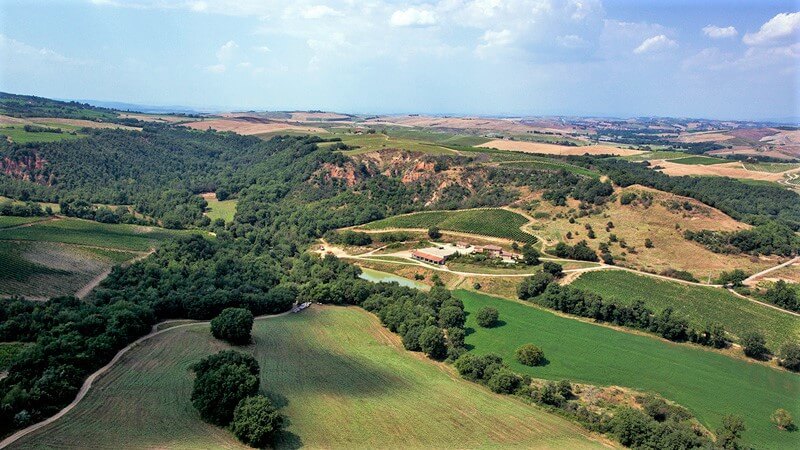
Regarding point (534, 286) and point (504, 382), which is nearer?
point (504, 382)

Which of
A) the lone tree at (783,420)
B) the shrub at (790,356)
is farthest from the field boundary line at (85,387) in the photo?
the shrub at (790,356)

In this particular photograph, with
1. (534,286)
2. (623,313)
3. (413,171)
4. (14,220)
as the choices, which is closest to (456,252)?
(534,286)

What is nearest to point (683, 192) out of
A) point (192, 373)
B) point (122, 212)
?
point (192, 373)

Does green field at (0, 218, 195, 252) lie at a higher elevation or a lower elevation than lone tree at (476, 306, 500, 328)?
higher

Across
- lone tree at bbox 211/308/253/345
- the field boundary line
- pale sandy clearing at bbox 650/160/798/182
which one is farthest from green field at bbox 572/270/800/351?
pale sandy clearing at bbox 650/160/798/182

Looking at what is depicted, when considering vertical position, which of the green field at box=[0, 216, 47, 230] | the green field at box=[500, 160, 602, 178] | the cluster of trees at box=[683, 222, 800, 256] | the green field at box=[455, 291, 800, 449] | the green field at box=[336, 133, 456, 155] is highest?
the green field at box=[336, 133, 456, 155]

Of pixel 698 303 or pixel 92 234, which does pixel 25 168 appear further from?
pixel 698 303

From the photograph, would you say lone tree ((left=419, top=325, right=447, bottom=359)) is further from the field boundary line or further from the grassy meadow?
the grassy meadow
